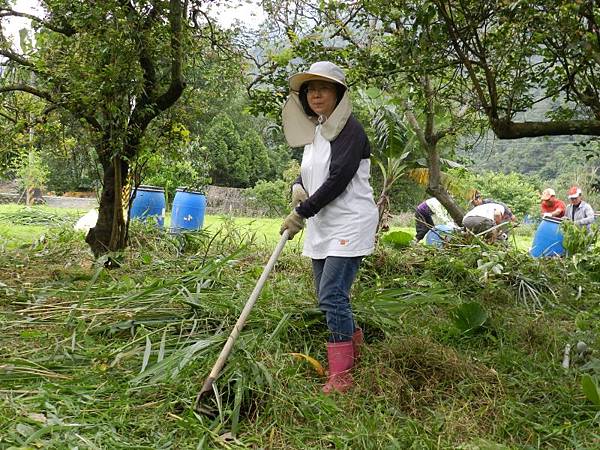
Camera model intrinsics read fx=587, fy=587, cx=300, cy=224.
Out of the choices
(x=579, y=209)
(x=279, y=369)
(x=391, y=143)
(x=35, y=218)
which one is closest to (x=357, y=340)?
(x=279, y=369)

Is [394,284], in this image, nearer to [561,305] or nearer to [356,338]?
[561,305]

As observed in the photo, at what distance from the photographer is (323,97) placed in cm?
286

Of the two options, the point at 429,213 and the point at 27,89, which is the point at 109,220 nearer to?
the point at 27,89

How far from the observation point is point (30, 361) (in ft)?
8.63

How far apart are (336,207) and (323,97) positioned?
543 mm

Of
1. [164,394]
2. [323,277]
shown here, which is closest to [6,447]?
[164,394]

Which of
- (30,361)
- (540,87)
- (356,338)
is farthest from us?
(540,87)

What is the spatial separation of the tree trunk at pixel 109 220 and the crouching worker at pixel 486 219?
11.0 feet

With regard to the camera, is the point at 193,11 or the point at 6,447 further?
the point at 193,11

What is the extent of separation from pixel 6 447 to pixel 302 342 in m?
1.51

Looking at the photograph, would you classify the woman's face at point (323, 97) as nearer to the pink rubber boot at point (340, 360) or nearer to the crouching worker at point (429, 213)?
the pink rubber boot at point (340, 360)

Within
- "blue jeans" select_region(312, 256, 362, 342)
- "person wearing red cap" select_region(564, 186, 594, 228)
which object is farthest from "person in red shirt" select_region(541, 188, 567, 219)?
"blue jeans" select_region(312, 256, 362, 342)

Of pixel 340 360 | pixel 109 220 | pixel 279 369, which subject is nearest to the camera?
pixel 279 369

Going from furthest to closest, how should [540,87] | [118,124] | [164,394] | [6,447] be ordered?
[118,124] < [540,87] < [164,394] < [6,447]
